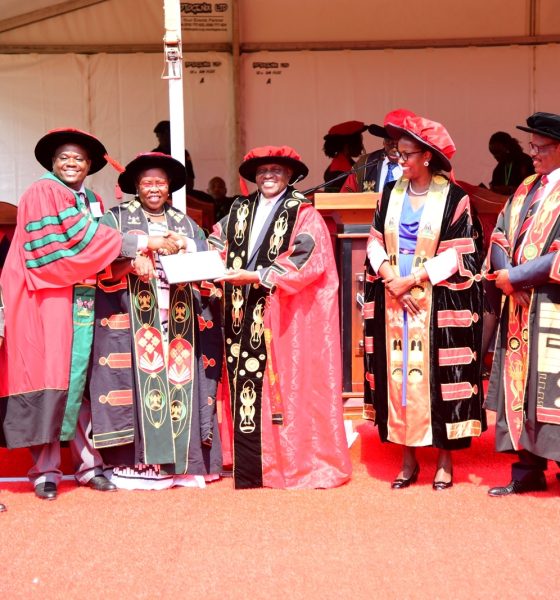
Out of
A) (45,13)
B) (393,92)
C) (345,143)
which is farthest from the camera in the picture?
(393,92)

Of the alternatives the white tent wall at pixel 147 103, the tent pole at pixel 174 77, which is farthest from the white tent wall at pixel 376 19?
the tent pole at pixel 174 77

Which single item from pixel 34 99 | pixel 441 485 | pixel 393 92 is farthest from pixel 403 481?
pixel 34 99

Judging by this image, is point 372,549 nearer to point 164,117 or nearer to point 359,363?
point 359,363

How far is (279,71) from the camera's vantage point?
11.1 m

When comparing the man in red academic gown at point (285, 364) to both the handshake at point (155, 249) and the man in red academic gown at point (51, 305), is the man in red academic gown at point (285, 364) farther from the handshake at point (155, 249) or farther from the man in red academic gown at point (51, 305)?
the man in red academic gown at point (51, 305)

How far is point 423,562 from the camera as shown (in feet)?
12.8

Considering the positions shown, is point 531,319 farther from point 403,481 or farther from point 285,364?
point 285,364

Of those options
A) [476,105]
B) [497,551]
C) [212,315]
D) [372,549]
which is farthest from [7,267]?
[476,105]

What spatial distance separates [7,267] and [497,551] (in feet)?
9.74

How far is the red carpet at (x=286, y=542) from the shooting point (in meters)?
3.66

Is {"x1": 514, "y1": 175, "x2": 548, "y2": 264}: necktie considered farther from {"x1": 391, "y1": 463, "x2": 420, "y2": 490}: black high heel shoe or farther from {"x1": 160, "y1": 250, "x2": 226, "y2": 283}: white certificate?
{"x1": 160, "y1": 250, "x2": 226, "y2": 283}: white certificate

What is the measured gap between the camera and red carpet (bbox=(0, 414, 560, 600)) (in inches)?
144

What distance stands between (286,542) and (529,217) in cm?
216

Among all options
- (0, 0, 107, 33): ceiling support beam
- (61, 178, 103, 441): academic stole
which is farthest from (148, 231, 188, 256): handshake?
(0, 0, 107, 33): ceiling support beam
